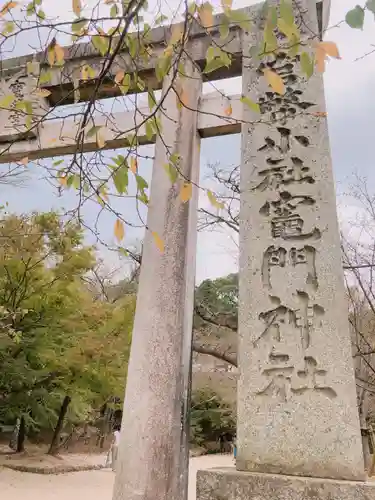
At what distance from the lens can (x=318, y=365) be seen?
8.44ft

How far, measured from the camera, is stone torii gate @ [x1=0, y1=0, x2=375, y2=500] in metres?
2.34

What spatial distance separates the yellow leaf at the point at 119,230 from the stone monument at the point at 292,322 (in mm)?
1040

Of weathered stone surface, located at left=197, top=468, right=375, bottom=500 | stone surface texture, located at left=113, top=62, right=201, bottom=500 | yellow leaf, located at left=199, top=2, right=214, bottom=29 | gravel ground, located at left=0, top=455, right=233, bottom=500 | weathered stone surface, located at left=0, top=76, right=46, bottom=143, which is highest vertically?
weathered stone surface, located at left=0, top=76, right=46, bottom=143

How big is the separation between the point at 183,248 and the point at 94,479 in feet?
30.3

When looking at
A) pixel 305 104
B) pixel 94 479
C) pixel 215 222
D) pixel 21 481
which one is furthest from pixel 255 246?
pixel 94 479

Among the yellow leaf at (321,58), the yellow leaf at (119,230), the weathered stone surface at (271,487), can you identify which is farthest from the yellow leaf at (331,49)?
the weathered stone surface at (271,487)

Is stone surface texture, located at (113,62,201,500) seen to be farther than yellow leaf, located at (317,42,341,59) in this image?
Yes

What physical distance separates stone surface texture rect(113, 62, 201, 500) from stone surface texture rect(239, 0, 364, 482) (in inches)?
29.7

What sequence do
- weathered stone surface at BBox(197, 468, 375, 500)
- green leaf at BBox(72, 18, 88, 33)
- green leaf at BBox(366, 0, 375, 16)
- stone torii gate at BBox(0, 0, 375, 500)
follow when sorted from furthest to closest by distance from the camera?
stone torii gate at BBox(0, 0, 375, 500) → weathered stone surface at BBox(197, 468, 375, 500) → green leaf at BBox(72, 18, 88, 33) → green leaf at BBox(366, 0, 375, 16)

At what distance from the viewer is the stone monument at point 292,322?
2273 mm

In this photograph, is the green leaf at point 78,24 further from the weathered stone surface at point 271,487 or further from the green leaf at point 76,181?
the weathered stone surface at point 271,487

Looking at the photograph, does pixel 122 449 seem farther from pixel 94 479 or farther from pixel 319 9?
pixel 94 479

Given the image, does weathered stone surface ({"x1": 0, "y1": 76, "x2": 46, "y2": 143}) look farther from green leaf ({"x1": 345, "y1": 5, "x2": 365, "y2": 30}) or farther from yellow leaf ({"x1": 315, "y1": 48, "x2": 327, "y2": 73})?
green leaf ({"x1": 345, "y1": 5, "x2": 365, "y2": 30})

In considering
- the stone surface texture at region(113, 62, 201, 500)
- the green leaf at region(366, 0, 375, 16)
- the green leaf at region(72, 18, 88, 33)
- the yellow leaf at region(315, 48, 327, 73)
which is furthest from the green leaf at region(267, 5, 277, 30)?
the stone surface texture at region(113, 62, 201, 500)
